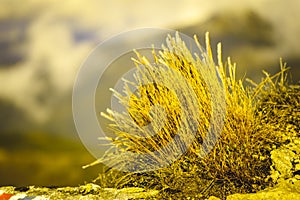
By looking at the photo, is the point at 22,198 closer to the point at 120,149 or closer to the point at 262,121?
the point at 120,149

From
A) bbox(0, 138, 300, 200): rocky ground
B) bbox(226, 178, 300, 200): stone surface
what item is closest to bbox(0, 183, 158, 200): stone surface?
bbox(0, 138, 300, 200): rocky ground

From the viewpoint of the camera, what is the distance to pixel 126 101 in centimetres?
333

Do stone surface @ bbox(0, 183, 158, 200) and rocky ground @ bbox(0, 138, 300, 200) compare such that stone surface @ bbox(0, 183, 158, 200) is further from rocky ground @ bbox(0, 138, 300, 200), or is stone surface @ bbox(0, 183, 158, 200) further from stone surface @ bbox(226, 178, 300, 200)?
stone surface @ bbox(226, 178, 300, 200)

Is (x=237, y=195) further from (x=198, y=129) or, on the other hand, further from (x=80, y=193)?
(x=80, y=193)

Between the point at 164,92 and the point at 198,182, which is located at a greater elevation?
the point at 164,92

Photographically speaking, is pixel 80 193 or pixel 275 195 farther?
pixel 80 193

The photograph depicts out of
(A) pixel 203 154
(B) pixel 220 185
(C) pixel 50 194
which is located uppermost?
(C) pixel 50 194

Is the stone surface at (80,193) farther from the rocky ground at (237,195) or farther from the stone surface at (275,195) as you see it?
the stone surface at (275,195)

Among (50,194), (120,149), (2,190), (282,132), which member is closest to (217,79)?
(282,132)

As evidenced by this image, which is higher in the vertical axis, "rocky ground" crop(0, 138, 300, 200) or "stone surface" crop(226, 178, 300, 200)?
"rocky ground" crop(0, 138, 300, 200)

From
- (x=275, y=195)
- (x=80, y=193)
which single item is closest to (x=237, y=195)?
(x=275, y=195)

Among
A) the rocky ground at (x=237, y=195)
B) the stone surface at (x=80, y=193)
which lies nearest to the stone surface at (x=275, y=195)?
the rocky ground at (x=237, y=195)

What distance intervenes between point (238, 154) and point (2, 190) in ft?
5.87

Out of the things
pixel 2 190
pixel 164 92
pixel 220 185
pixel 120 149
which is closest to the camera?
Result: pixel 220 185
